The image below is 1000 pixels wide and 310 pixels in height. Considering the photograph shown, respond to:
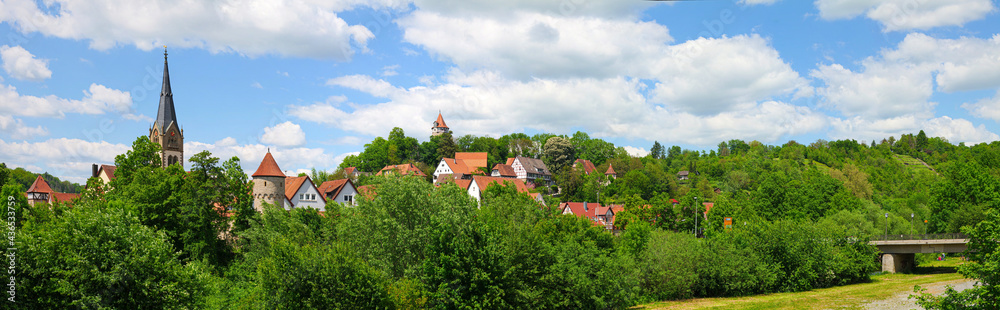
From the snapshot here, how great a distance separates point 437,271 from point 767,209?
63.4 m

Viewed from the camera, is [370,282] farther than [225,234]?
No

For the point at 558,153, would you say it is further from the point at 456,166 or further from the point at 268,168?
the point at 268,168

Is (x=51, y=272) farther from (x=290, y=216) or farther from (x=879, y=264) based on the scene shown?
(x=879, y=264)

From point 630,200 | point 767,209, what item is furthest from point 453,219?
point 767,209

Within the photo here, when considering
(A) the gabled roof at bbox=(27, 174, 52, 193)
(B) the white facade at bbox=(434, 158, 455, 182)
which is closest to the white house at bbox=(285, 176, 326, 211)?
(A) the gabled roof at bbox=(27, 174, 52, 193)

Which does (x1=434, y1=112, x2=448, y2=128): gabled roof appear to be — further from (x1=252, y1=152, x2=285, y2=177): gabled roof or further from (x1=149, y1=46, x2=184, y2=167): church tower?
(x1=252, y1=152, x2=285, y2=177): gabled roof

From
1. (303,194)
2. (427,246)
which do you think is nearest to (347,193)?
(303,194)

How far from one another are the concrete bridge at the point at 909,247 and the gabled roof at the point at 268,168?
5781 cm

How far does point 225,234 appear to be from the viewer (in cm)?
5025

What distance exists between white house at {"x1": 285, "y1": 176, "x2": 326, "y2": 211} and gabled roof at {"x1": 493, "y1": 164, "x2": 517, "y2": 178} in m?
63.1

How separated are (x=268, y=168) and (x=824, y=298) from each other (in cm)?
4876

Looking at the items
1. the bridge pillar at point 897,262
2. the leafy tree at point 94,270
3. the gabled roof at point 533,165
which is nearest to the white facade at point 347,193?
the leafy tree at point 94,270

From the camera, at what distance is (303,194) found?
64688 mm

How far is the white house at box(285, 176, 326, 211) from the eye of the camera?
63812mm
